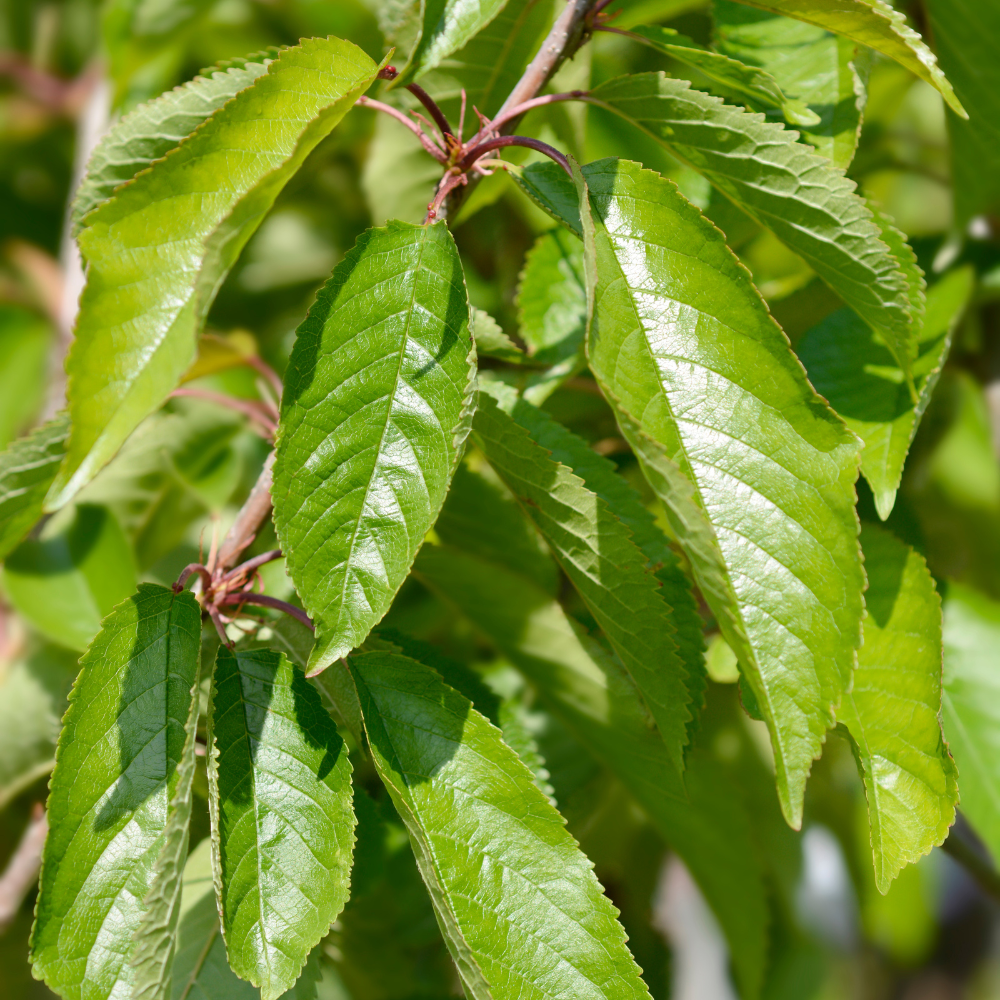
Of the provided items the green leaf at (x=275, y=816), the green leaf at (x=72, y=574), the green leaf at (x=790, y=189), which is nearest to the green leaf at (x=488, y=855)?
the green leaf at (x=275, y=816)

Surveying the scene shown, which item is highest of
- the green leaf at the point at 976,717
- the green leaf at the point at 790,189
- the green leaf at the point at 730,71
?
the green leaf at the point at 730,71

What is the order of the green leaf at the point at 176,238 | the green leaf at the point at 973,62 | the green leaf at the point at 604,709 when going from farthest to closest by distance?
1. the green leaf at the point at 973,62
2. the green leaf at the point at 604,709
3. the green leaf at the point at 176,238

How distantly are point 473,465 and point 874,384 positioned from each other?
0.40 m

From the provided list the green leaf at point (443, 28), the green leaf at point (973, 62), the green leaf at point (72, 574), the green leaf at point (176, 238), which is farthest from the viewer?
the green leaf at point (72, 574)

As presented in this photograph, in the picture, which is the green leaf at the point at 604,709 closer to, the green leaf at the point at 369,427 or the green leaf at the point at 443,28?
the green leaf at the point at 369,427

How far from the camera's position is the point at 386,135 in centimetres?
96

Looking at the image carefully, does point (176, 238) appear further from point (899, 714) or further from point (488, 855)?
point (899, 714)

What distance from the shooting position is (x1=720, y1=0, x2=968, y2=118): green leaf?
1.80 ft

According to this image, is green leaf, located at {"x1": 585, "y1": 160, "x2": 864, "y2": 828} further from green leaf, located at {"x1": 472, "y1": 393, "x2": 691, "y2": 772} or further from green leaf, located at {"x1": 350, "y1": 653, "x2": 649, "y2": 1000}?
green leaf, located at {"x1": 350, "y1": 653, "x2": 649, "y2": 1000}

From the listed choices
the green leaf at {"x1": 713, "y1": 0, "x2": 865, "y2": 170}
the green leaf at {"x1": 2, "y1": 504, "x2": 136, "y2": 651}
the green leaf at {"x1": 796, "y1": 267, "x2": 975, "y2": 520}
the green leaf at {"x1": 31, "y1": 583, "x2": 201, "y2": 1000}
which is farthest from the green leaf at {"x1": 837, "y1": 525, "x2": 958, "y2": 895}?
the green leaf at {"x1": 2, "y1": 504, "x2": 136, "y2": 651}

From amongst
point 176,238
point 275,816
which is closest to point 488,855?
point 275,816

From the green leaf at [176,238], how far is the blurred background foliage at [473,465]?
21 centimetres

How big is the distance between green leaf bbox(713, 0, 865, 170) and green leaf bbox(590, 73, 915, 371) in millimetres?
128

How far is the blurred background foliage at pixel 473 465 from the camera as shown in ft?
2.86
